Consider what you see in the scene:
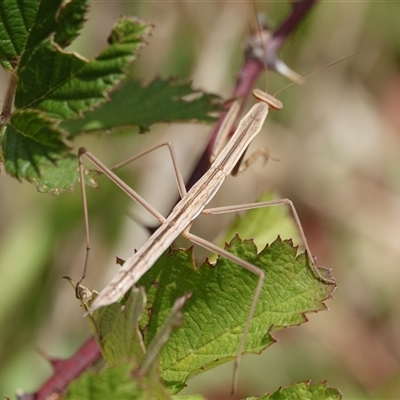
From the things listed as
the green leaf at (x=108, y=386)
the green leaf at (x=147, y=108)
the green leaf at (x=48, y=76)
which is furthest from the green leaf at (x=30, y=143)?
the green leaf at (x=108, y=386)

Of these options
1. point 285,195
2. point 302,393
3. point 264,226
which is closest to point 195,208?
point 264,226

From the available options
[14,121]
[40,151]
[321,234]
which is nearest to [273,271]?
[40,151]

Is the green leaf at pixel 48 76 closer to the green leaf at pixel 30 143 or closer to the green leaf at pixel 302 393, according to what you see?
the green leaf at pixel 30 143

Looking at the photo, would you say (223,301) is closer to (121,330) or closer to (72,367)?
(121,330)

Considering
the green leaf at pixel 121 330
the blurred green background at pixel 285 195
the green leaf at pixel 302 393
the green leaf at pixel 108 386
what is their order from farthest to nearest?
the blurred green background at pixel 285 195 < the green leaf at pixel 302 393 < the green leaf at pixel 121 330 < the green leaf at pixel 108 386

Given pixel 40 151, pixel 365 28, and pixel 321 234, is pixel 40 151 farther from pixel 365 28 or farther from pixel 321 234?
pixel 321 234
